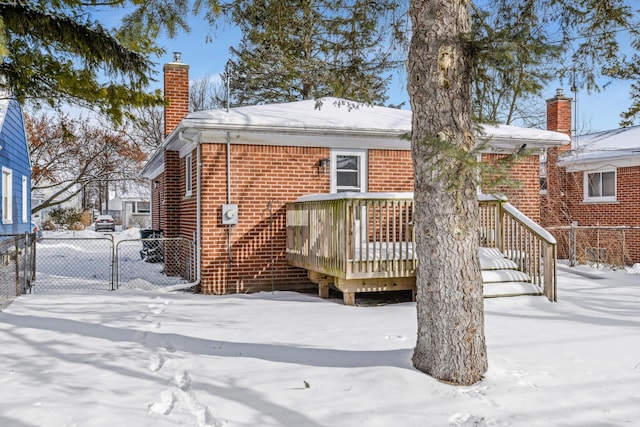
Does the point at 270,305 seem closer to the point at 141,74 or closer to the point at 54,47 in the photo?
the point at 141,74

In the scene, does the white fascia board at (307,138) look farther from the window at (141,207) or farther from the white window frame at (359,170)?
the window at (141,207)

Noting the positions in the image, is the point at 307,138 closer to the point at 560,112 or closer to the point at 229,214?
the point at 229,214

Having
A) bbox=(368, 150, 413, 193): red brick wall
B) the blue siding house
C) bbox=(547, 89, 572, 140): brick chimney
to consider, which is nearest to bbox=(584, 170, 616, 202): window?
bbox=(547, 89, 572, 140): brick chimney

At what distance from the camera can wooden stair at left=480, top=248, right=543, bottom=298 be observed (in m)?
8.00

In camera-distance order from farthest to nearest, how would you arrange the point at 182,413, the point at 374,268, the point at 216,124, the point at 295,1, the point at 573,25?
the point at 216,124 < the point at 374,268 < the point at 295,1 < the point at 573,25 < the point at 182,413

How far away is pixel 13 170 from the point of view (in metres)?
15.1

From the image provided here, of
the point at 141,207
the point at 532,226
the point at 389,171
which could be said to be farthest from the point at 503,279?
the point at 141,207

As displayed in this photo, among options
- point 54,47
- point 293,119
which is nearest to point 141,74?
point 54,47

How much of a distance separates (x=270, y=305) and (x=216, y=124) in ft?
11.2

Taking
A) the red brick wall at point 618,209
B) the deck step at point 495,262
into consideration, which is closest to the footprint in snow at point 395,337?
the deck step at point 495,262

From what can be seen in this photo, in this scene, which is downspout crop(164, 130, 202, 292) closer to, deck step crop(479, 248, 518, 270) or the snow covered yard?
the snow covered yard

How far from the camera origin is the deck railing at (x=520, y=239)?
8070 mm

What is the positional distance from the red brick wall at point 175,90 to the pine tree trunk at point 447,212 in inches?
387

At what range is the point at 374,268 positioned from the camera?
8070 mm
